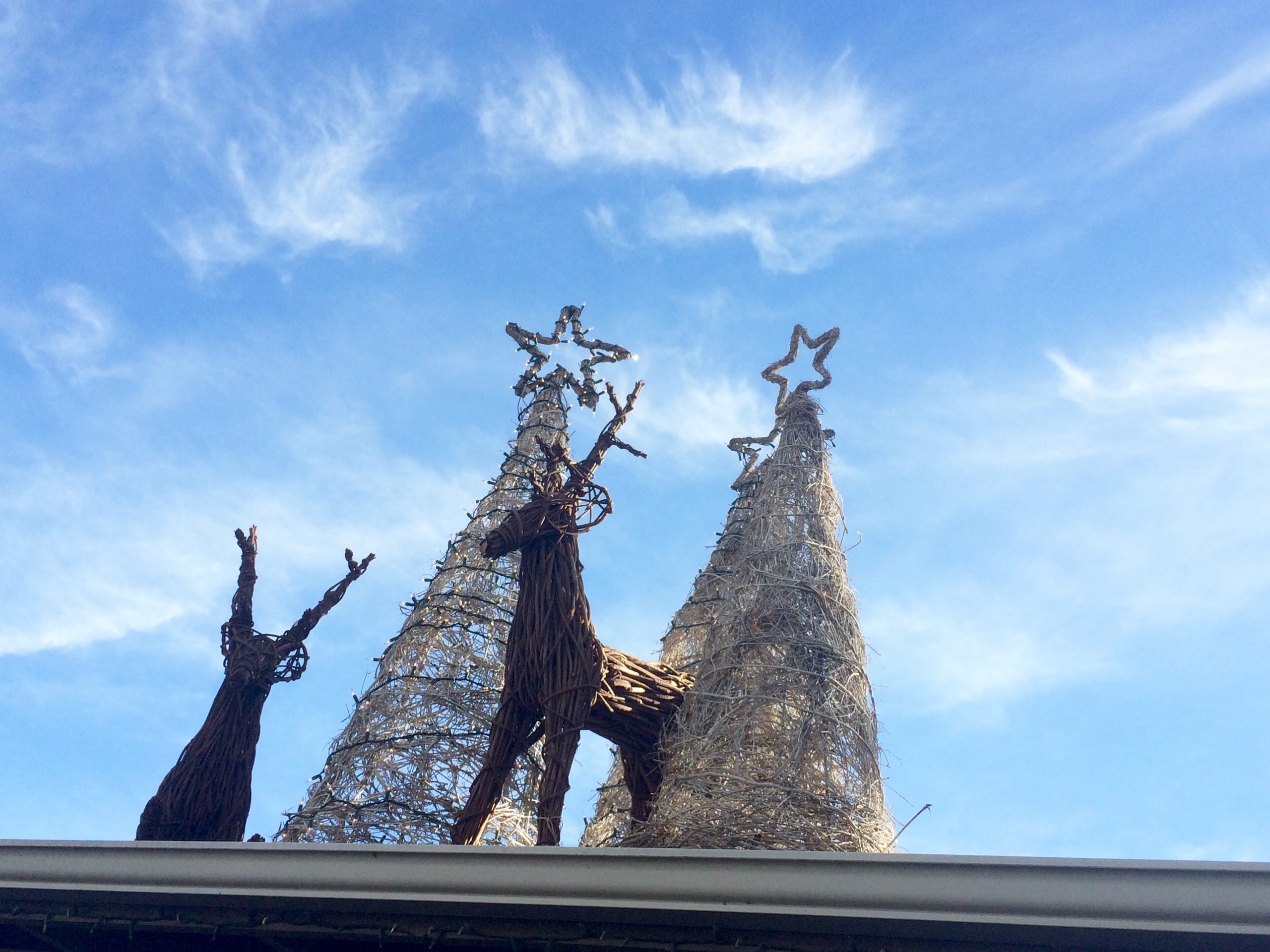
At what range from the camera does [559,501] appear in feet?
35.0

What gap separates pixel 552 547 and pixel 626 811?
3.20m

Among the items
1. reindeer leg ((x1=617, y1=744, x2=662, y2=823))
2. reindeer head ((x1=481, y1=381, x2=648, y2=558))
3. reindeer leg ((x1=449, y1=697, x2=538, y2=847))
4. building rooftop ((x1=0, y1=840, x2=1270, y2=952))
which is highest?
reindeer head ((x1=481, y1=381, x2=648, y2=558))

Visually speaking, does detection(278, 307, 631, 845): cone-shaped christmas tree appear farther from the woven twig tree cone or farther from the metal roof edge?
the metal roof edge

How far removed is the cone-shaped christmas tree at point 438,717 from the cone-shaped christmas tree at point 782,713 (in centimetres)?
218

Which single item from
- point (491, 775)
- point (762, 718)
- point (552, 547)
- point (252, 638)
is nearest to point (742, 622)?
point (762, 718)

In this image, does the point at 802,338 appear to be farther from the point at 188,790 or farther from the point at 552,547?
the point at 188,790

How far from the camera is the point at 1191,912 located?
4527 millimetres

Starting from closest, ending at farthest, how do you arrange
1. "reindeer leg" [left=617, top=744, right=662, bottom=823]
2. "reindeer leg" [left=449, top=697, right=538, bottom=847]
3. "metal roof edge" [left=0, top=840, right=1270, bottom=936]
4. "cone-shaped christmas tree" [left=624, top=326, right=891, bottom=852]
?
"metal roof edge" [left=0, top=840, right=1270, bottom=936], "cone-shaped christmas tree" [left=624, top=326, right=891, bottom=852], "reindeer leg" [left=449, top=697, right=538, bottom=847], "reindeer leg" [left=617, top=744, right=662, bottom=823]

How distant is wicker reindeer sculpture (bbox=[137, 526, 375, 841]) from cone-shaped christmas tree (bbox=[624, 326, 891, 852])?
2995mm

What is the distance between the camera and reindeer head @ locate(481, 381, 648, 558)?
10.5 metres

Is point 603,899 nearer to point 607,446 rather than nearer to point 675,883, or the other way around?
point 675,883

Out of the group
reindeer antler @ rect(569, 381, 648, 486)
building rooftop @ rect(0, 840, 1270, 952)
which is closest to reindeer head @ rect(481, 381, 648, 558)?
reindeer antler @ rect(569, 381, 648, 486)

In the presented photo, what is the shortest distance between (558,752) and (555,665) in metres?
0.71

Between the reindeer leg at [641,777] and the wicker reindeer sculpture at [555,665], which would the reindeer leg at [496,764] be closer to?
the wicker reindeer sculpture at [555,665]
